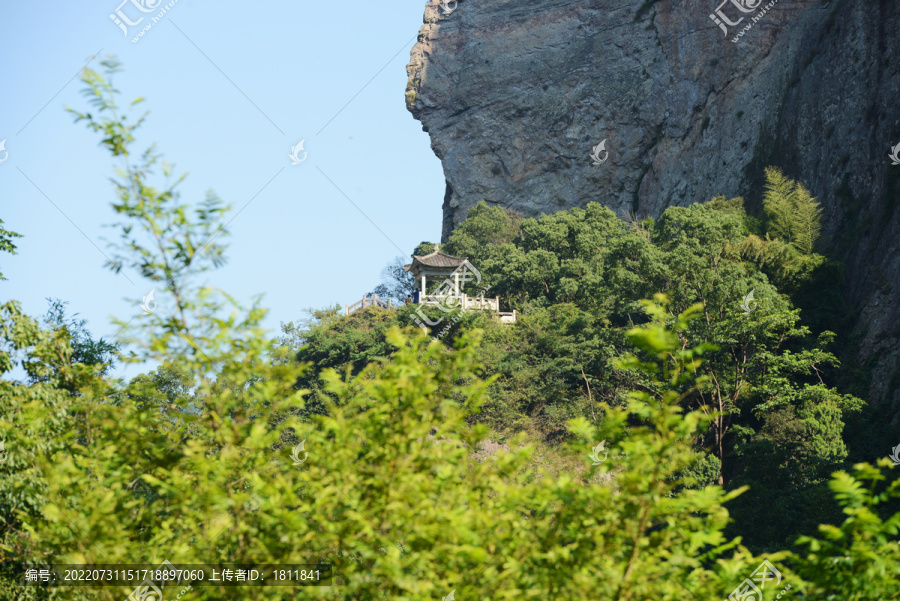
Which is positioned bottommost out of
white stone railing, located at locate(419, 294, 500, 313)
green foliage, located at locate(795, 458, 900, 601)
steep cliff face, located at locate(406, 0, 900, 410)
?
green foliage, located at locate(795, 458, 900, 601)

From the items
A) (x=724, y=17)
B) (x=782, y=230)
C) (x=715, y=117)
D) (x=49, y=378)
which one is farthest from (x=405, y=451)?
(x=724, y=17)

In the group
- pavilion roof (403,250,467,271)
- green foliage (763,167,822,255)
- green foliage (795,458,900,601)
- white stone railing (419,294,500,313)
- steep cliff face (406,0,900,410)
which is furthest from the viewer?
pavilion roof (403,250,467,271)

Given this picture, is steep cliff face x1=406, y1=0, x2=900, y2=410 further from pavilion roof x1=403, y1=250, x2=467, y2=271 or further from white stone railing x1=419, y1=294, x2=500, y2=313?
pavilion roof x1=403, y1=250, x2=467, y2=271

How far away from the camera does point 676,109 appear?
180ft

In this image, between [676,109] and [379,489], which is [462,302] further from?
[379,489]

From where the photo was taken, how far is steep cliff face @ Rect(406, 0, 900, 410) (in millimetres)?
31078

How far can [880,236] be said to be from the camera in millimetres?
28969

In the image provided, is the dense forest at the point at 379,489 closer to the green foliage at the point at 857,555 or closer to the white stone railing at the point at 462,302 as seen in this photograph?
the green foliage at the point at 857,555

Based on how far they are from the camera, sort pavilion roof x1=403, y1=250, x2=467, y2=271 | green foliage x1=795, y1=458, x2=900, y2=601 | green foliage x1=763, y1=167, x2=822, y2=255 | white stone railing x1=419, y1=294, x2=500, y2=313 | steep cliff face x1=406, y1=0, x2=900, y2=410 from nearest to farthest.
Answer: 1. green foliage x1=795, y1=458, x2=900, y2=601
2. steep cliff face x1=406, y1=0, x2=900, y2=410
3. green foliage x1=763, y1=167, x2=822, y2=255
4. white stone railing x1=419, y1=294, x2=500, y2=313
5. pavilion roof x1=403, y1=250, x2=467, y2=271

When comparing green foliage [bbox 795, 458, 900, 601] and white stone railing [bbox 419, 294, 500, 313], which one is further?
white stone railing [bbox 419, 294, 500, 313]

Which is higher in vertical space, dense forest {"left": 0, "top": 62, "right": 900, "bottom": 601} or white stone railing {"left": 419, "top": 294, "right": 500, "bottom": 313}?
white stone railing {"left": 419, "top": 294, "right": 500, "bottom": 313}

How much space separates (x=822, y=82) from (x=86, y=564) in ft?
127

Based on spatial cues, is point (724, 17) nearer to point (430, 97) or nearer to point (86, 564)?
point (430, 97)

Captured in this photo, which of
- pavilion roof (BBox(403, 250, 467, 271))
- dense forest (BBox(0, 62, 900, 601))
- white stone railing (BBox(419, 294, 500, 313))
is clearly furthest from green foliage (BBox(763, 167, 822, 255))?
dense forest (BBox(0, 62, 900, 601))
